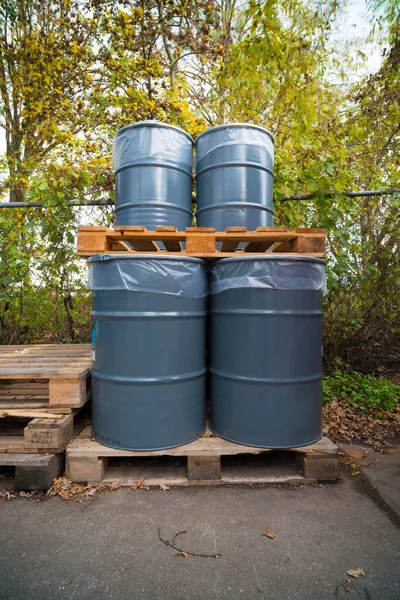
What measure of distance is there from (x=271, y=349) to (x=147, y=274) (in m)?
0.99

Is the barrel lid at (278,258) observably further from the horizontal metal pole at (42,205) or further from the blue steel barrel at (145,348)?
the horizontal metal pole at (42,205)

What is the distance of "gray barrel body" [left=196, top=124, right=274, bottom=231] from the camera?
9.62 feet

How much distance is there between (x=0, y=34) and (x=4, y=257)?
5876 mm

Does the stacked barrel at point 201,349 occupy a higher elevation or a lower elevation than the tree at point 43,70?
lower

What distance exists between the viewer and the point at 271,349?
2324 mm

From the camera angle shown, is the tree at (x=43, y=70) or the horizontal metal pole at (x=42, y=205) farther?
the tree at (x=43, y=70)

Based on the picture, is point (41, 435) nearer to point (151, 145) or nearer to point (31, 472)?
point (31, 472)

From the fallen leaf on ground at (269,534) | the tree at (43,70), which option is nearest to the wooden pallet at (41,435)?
the fallen leaf on ground at (269,534)

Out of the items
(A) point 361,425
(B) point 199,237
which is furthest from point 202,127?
(A) point 361,425

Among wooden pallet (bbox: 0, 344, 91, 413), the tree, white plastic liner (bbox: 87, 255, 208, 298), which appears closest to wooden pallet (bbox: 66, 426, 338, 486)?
wooden pallet (bbox: 0, 344, 91, 413)

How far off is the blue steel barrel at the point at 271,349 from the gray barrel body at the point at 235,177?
0.74 meters

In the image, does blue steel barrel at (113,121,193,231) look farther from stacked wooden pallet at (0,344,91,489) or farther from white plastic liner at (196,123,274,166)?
stacked wooden pallet at (0,344,91,489)

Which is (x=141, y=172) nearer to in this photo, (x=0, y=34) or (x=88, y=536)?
(x=88, y=536)

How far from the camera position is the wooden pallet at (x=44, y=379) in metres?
2.43
